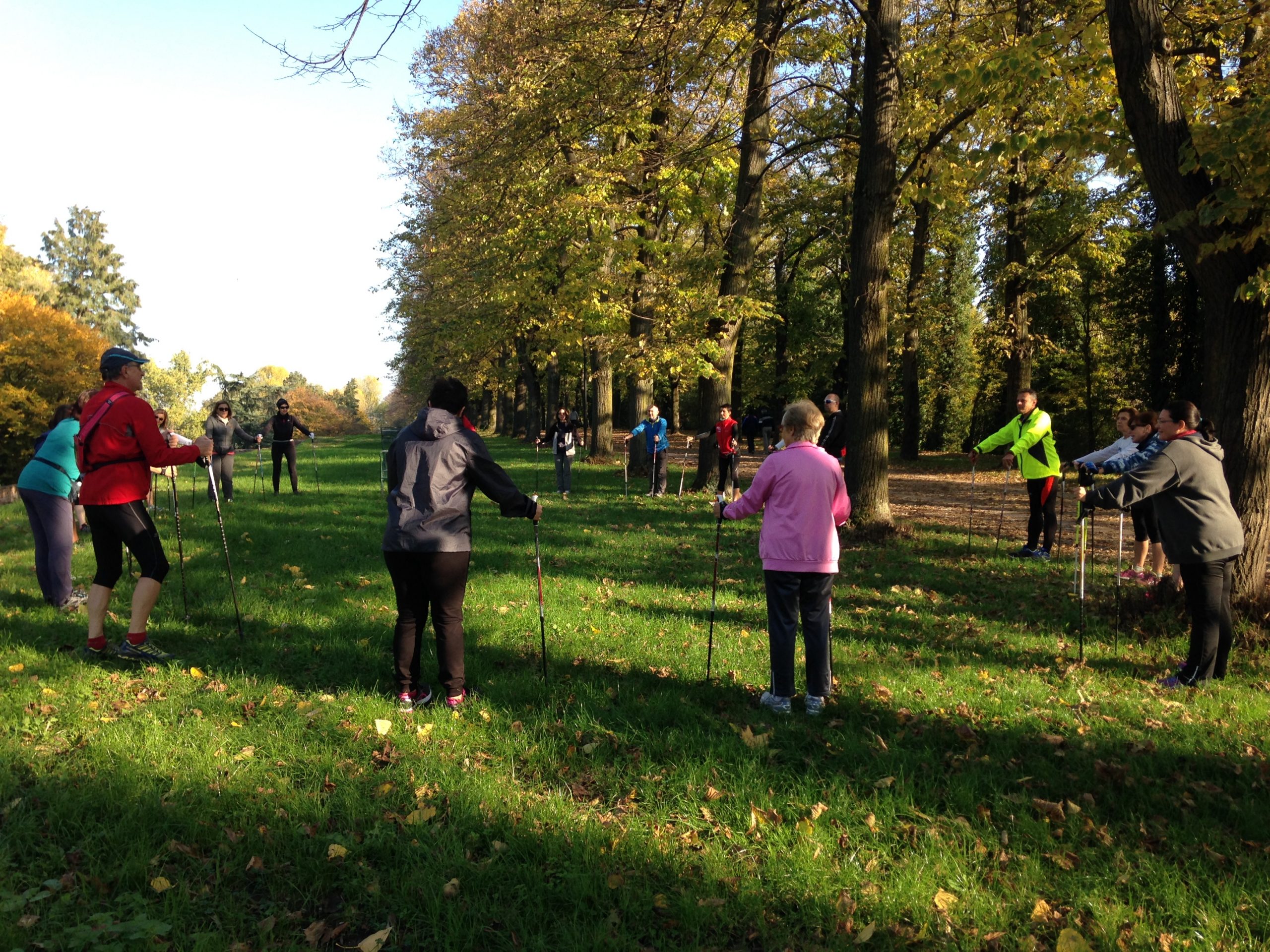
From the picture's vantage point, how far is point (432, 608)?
5.28 metres

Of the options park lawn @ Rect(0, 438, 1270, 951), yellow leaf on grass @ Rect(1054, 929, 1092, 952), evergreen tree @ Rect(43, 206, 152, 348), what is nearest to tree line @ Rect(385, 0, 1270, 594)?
park lawn @ Rect(0, 438, 1270, 951)

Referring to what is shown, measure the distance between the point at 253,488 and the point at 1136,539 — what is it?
1701cm

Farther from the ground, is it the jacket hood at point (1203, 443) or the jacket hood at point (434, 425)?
the jacket hood at point (434, 425)

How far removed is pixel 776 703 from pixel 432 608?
239cm

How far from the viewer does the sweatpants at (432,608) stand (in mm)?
5062

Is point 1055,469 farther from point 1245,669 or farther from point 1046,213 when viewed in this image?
point 1046,213

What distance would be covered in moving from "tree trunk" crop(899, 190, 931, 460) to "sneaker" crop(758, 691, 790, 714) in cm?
1943

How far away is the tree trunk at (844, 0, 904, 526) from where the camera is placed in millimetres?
11344

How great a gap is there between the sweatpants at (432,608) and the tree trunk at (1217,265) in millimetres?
6261

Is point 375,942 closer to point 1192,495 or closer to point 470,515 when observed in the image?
point 470,515

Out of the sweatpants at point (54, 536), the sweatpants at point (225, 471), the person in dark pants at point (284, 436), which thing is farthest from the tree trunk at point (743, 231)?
the sweatpants at point (54, 536)

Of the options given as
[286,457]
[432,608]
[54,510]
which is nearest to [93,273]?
→ [286,457]

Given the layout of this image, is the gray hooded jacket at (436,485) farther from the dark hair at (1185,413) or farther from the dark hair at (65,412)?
the dark hair at (1185,413)

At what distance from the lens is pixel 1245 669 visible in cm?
624
